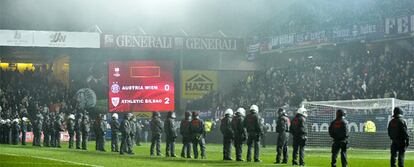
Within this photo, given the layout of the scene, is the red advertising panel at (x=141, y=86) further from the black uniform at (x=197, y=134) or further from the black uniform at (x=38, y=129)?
Answer: the black uniform at (x=197, y=134)

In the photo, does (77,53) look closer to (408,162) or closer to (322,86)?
(322,86)

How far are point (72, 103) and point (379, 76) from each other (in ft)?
61.5

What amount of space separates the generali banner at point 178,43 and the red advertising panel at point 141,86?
3.49 feet

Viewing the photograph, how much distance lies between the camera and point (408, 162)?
2331 cm

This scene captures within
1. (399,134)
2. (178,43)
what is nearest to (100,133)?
(178,43)

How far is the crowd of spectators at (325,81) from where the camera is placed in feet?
127

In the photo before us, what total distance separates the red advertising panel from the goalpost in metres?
10.0

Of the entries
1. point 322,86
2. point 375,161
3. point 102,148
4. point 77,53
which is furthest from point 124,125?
point 77,53

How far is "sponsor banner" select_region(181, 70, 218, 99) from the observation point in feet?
162

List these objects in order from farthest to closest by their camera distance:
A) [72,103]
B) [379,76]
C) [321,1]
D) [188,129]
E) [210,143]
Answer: [72,103]
[210,143]
[379,76]
[188,129]
[321,1]

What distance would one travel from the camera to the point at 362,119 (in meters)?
35.0

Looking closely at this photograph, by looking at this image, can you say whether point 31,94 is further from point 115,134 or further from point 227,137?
point 227,137

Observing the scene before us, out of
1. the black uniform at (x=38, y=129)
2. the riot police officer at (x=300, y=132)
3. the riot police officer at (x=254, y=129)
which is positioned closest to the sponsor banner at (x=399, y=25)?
the riot police officer at (x=254, y=129)

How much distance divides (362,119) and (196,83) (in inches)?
654
